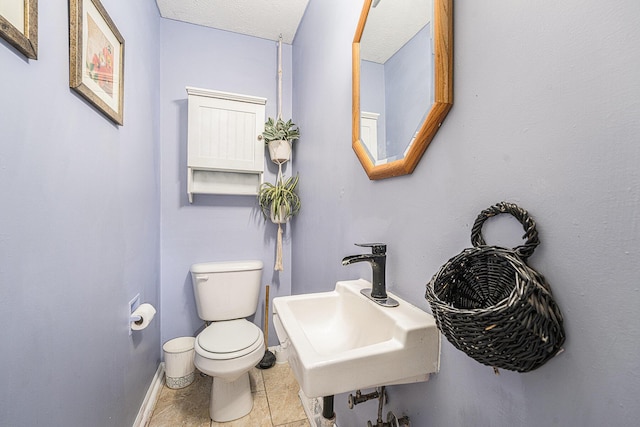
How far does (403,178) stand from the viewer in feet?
2.80

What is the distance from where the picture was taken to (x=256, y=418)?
1.49 metres

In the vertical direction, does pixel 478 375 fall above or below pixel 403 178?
below

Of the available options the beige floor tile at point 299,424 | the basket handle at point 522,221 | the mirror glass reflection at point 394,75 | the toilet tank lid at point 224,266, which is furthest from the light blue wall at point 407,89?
the beige floor tile at point 299,424

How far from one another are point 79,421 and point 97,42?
4.29 feet

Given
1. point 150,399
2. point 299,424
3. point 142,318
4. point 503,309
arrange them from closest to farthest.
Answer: point 503,309 → point 142,318 → point 299,424 → point 150,399

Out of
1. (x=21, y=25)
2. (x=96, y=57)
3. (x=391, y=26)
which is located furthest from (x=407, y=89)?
(x=96, y=57)

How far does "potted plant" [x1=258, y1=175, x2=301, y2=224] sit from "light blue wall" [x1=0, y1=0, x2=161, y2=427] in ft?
2.75

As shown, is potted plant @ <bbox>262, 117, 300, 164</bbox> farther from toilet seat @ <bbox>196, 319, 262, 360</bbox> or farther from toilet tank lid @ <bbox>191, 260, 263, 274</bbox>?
toilet seat @ <bbox>196, 319, 262, 360</bbox>

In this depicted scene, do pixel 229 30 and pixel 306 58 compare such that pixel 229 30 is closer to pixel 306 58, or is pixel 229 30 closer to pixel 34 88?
pixel 306 58

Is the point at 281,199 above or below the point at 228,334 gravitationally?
above

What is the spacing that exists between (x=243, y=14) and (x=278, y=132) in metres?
0.83

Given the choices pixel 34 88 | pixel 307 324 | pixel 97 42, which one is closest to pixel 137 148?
pixel 97 42

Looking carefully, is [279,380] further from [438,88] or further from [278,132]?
[438,88]

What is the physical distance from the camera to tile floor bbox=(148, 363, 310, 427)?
1463 millimetres
